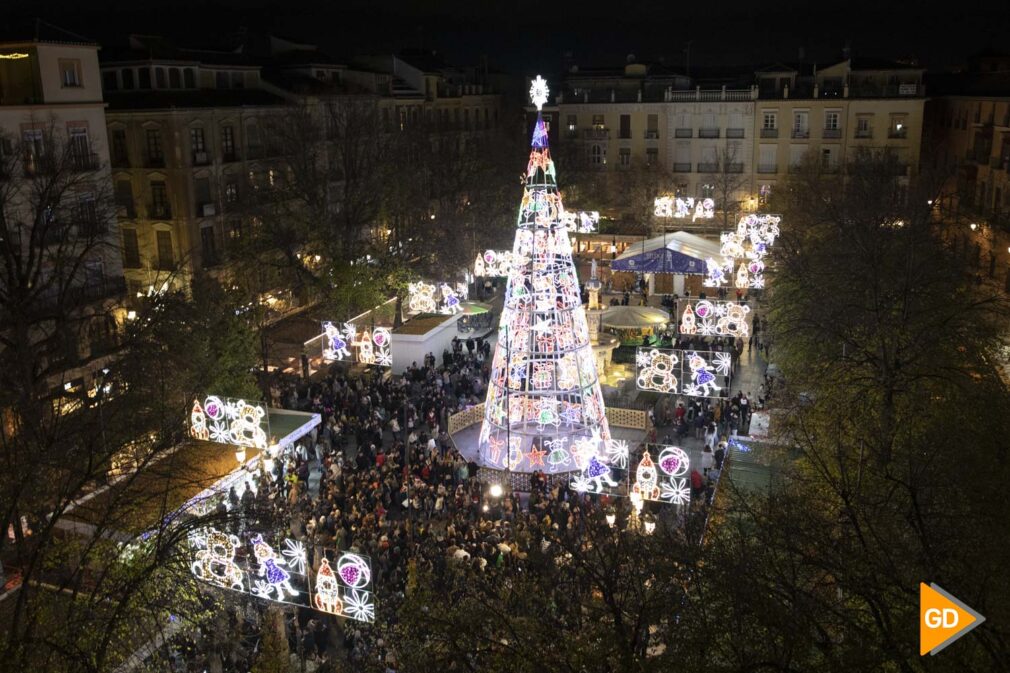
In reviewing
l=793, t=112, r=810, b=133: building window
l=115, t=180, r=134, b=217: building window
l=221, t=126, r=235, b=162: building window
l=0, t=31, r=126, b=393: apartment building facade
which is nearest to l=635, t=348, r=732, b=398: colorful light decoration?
l=0, t=31, r=126, b=393: apartment building facade

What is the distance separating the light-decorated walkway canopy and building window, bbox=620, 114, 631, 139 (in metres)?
19.9

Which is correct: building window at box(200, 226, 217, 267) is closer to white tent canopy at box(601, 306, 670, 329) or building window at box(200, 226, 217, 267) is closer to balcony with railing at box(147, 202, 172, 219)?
balcony with railing at box(147, 202, 172, 219)

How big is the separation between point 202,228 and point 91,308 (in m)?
8.98

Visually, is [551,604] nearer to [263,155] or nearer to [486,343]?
[486,343]

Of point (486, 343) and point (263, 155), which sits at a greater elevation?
point (263, 155)

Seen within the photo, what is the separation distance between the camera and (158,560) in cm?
1208

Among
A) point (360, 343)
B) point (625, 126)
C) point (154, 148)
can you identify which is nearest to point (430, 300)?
point (360, 343)

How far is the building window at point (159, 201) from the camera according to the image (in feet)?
117

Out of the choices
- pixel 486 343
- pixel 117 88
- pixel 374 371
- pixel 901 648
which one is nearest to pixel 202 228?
pixel 117 88

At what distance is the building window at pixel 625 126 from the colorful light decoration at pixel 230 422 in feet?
131

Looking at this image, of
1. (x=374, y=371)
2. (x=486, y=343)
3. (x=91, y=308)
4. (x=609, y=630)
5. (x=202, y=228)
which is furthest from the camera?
(x=202, y=228)

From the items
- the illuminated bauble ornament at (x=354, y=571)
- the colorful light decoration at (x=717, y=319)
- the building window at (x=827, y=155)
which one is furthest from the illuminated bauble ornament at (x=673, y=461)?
the building window at (x=827, y=155)

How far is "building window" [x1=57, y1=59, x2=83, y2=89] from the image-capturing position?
28453mm

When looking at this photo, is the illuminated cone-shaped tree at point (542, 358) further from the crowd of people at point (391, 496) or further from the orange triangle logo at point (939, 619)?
the orange triangle logo at point (939, 619)
